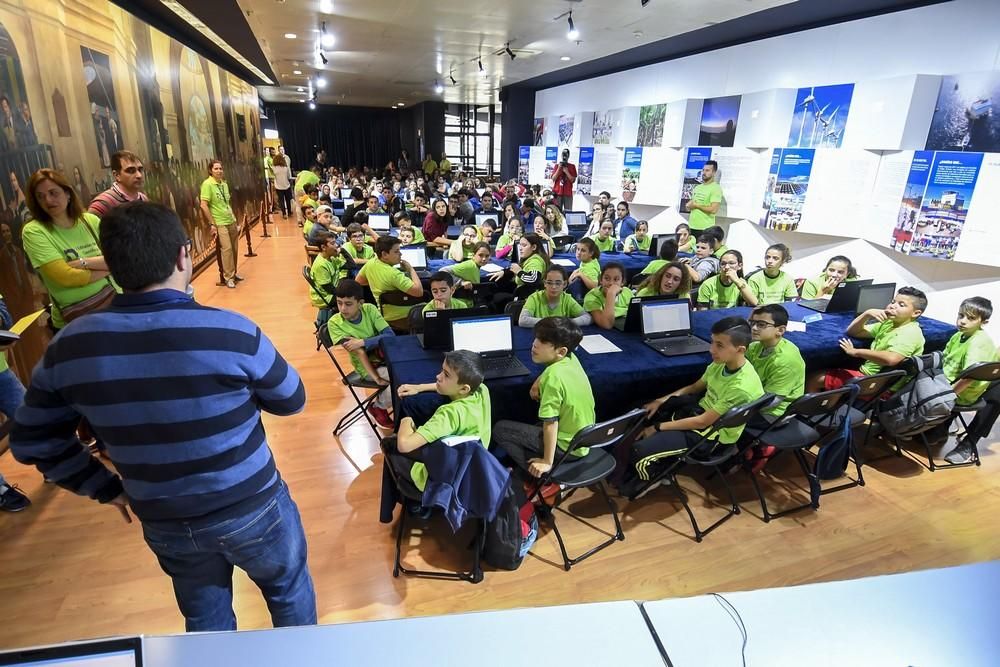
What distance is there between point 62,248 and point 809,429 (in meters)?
4.73

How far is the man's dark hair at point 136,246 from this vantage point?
118cm

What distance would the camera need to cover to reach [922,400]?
3.36m

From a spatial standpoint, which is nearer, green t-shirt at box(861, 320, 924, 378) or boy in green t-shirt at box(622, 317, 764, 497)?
boy in green t-shirt at box(622, 317, 764, 497)

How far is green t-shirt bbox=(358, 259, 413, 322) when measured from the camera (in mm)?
4383

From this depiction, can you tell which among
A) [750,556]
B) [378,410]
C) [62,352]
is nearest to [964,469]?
[750,556]

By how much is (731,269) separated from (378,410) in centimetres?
Answer: 347

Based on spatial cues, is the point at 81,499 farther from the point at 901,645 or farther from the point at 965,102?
the point at 965,102

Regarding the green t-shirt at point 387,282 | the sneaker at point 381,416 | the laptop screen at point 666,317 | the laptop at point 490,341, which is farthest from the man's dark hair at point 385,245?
the laptop screen at point 666,317

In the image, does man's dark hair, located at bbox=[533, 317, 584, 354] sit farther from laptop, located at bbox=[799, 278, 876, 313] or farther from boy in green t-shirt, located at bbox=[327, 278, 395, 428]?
laptop, located at bbox=[799, 278, 876, 313]

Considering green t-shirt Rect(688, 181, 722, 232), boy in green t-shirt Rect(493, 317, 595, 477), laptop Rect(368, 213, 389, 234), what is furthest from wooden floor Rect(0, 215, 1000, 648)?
green t-shirt Rect(688, 181, 722, 232)

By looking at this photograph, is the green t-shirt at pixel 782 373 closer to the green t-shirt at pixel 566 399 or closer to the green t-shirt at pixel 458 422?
the green t-shirt at pixel 566 399

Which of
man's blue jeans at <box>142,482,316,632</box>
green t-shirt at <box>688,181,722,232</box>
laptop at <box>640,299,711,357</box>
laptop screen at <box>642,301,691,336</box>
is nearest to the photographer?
man's blue jeans at <box>142,482,316,632</box>

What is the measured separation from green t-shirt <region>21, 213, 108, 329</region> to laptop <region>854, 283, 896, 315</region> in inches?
216

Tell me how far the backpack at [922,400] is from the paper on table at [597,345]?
6.49ft
